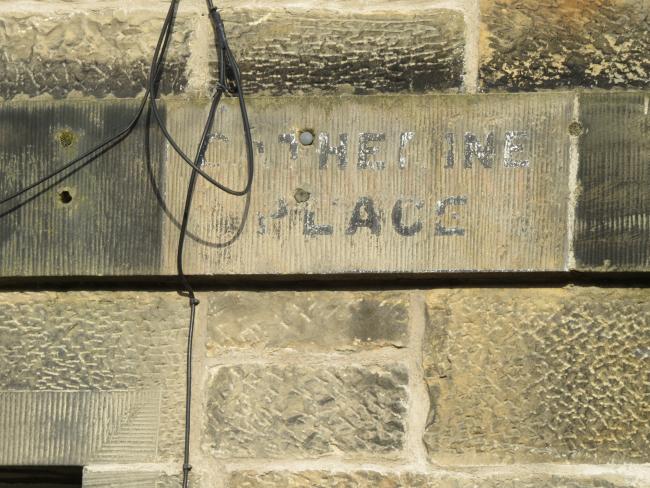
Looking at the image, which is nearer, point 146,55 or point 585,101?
point 585,101

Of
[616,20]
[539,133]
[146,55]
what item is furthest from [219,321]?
[616,20]

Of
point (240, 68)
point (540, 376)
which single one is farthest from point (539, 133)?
point (240, 68)

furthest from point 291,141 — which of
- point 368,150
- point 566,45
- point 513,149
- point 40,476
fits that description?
point 40,476

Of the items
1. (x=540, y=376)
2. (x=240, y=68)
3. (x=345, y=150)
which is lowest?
(x=540, y=376)

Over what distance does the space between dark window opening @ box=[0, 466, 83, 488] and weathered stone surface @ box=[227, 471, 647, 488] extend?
13.8 inches

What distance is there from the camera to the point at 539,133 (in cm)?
226

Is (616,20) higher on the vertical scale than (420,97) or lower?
higher

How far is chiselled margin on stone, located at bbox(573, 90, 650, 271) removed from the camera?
2.21 meters

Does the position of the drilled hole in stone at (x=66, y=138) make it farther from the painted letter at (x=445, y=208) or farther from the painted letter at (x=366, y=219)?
the painted letter at (x=445, y=208)

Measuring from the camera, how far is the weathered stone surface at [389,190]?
2.23 metres

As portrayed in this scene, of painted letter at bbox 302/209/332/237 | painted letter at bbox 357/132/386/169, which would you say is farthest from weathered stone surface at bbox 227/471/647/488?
painted letter at bbox 357/132/386/169

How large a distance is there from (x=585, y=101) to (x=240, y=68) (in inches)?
27.4

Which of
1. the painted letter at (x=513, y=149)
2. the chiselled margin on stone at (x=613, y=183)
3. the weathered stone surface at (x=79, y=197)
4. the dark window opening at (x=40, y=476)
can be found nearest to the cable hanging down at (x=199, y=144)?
the weathered stone surface at (x=79, y=197)

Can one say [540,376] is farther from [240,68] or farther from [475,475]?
[240,68]
